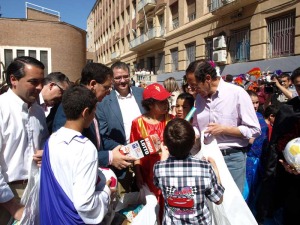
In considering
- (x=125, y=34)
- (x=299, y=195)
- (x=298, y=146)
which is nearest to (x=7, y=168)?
(x=298, y=146)

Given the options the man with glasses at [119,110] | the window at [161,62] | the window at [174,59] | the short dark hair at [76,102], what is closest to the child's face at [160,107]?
the man with glasses at [119,110]

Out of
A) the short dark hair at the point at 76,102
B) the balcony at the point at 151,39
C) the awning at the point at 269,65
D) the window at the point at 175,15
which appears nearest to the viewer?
the short dark hair at the point at 76,102

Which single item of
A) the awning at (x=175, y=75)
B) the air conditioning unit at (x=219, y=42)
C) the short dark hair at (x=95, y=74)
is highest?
the air conditioning unit at (x=219, y=42)

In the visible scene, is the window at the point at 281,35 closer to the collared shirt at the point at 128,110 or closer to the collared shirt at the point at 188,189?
the collared shirt at the point at 128,110

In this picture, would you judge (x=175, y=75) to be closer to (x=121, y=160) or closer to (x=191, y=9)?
(x=191, y=9)

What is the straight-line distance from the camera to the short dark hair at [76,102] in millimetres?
1714

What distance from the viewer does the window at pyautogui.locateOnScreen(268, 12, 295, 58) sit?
30.1 ft

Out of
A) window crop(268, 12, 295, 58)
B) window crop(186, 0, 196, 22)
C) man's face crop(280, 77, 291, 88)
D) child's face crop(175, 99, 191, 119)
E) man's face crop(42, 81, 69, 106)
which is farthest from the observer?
window crop(186, 0, 196, 22)

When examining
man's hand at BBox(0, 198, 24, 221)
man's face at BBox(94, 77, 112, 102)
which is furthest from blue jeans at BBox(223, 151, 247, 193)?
man's hand at BBox(0, 198, 24, 221)

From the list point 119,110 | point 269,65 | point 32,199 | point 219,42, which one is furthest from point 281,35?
point 32,199

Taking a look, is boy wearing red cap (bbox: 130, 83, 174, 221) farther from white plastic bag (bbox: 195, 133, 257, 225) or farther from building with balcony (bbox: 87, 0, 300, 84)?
building with balcony (bbox: 87, 0, 300, 84)

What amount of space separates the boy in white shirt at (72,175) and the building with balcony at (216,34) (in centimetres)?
897

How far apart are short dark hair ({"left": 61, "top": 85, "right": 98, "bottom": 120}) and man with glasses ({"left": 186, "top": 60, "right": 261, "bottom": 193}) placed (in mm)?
1106

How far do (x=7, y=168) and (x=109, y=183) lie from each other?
29.5 inches
